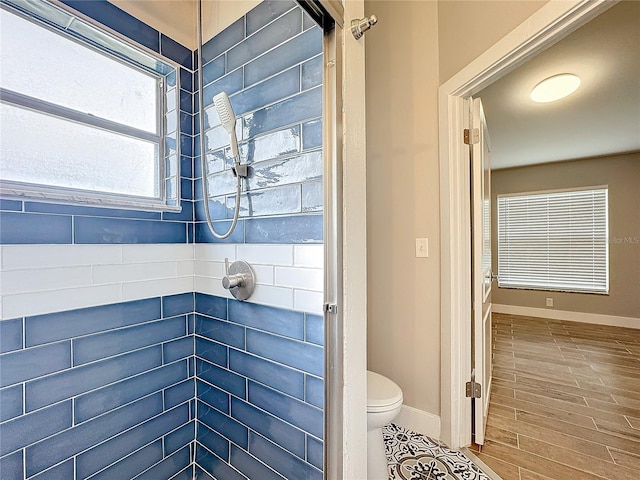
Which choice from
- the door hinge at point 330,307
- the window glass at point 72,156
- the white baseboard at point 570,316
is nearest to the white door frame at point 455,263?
the door hinge at point 330,307

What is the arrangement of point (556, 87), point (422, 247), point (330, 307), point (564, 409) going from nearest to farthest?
point (330, 307) → point (422, 247) → point (564, 409) → point (556, 87)

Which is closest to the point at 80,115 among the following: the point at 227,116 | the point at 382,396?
the point at 227,116

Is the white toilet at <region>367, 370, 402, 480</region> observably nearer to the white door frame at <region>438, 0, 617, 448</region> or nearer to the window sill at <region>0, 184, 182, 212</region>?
the white door frame at <region>438, 0, 617, 448</region>

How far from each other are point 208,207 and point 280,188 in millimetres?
439

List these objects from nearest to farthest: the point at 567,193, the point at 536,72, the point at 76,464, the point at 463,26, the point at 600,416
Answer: the point at 76,464 < the point at 463,26 < the point at 600,416 < the point at 536,72 < the point at 567,193

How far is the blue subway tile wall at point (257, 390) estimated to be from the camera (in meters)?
1.00

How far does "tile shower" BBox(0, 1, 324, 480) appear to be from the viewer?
97cm

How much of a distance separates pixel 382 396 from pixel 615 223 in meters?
4.71

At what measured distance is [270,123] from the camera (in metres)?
1.10

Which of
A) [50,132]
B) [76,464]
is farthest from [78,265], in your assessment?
[76,464]

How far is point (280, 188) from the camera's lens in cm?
108

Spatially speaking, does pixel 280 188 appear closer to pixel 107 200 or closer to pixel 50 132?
pixel 107 200

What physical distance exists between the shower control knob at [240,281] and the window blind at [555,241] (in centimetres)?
497

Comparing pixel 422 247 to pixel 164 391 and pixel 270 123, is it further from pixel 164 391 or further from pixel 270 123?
pixel 164 391
